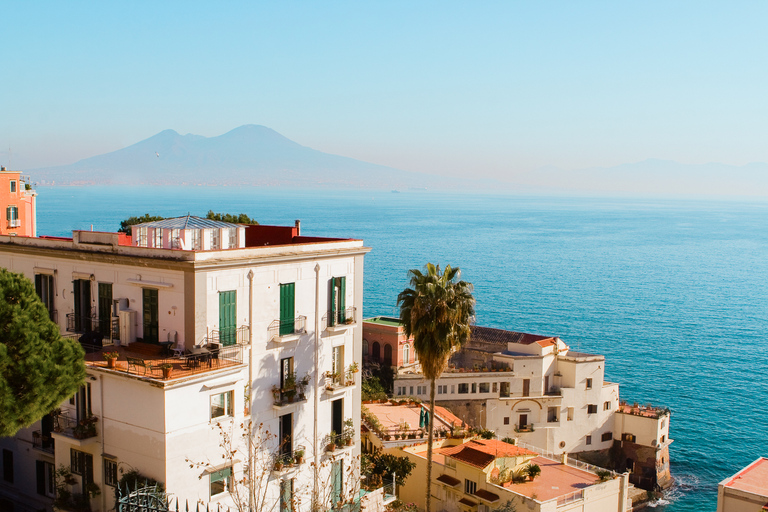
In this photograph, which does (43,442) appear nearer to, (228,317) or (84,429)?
(84,429)

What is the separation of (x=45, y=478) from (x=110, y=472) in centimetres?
651

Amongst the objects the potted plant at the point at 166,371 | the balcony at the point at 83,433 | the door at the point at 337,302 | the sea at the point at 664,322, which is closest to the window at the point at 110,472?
the balcony at the point at 83,433

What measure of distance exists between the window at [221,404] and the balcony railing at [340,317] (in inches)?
229

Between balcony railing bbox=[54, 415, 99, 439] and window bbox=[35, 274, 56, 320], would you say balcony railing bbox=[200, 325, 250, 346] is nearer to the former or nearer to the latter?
balcony railing bbox=[54, 415, 99, 439]

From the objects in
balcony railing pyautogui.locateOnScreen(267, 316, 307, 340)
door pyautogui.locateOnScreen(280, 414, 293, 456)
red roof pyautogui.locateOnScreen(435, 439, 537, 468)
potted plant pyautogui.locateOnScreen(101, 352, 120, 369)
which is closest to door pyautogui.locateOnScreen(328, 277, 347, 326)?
balcony railing pyautogui.locateOnScreen(267, 316, 307, 340)

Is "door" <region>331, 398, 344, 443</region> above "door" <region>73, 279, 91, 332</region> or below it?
below

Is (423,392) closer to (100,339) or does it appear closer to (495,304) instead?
(100,339)

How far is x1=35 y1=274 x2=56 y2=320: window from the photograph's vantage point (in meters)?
28.2

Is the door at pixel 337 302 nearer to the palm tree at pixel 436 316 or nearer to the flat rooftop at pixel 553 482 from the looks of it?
the palm tree at pixel 436 316

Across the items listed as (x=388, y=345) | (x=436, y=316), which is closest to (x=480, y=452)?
(x=436, y=316)

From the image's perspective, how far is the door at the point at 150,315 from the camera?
24.6 meters

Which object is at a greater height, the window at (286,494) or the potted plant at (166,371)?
the potted plant at (166,371)

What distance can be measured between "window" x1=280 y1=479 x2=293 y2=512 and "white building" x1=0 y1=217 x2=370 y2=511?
58mm

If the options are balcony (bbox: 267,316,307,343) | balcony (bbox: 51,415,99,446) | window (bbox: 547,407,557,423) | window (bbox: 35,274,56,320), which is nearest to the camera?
balcony (bbox: 51,415,99,446)
